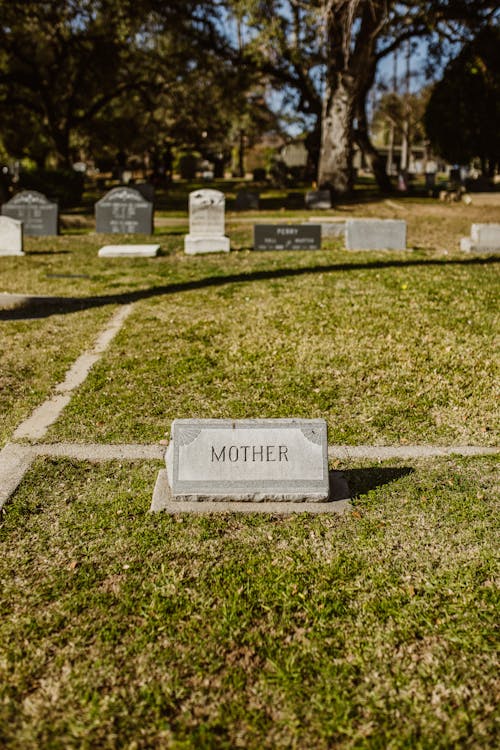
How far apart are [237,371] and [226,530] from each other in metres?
3.12

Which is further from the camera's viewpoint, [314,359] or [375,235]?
[375,235]

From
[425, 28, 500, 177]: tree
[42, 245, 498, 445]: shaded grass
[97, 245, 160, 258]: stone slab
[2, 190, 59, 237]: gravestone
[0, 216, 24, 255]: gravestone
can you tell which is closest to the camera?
[42, 245, 498, 445]: shaded grass

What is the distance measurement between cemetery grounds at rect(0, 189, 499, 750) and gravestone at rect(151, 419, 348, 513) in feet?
0.64

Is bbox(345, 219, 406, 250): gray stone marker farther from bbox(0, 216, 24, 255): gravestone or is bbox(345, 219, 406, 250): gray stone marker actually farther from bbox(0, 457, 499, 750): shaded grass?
bbox(0, 457, 499, 750): shaded grass

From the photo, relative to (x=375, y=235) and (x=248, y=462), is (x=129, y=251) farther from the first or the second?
(x=248, y=462)

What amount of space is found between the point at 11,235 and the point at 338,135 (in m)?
14.6

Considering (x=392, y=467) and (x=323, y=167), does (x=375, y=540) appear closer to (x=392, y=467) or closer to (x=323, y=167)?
(x=392, y=467)

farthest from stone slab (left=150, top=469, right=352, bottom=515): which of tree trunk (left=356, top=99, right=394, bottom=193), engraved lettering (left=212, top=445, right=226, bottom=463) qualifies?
tree trunk (left=356, top=99, right=394, bottom=193)

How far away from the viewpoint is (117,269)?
13414 millimetres

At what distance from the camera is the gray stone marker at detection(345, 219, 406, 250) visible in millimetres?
14305

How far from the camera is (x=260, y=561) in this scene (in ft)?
12.8

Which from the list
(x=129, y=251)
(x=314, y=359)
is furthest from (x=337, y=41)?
(x=314, y=359)

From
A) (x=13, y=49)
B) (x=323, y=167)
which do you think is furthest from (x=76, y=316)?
(x=13, y=49)

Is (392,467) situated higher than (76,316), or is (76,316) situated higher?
(76,316)
